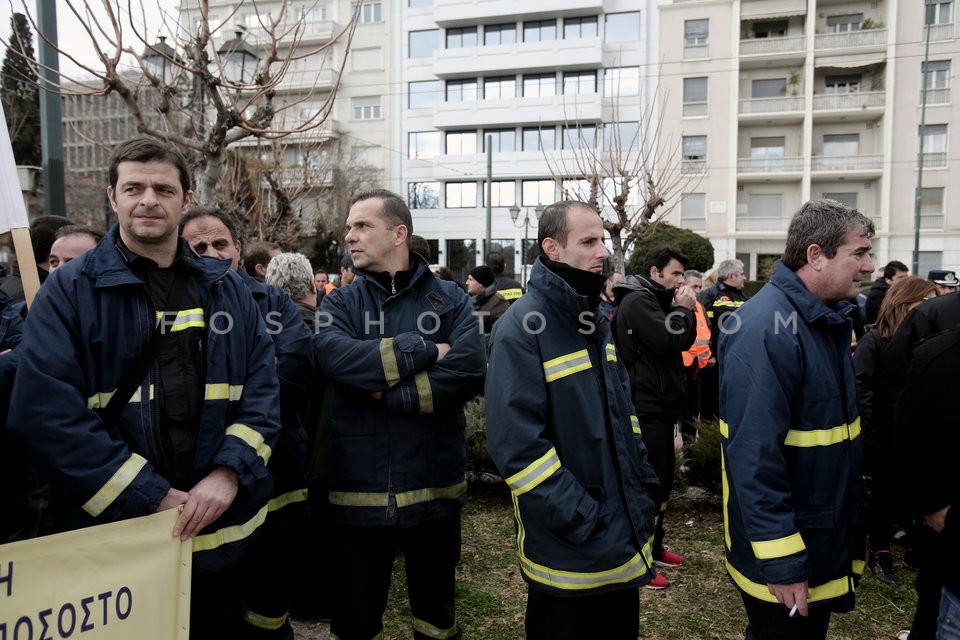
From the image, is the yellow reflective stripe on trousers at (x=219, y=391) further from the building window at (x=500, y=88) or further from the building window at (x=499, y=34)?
the building window at (x=499, y=34)

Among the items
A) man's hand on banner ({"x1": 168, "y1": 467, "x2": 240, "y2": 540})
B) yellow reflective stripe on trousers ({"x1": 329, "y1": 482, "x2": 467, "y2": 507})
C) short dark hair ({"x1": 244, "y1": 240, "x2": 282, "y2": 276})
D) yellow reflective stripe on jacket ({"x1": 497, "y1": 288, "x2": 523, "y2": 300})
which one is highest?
short dark hair ({"x1": 244, "y1": 240, "x2": 282, "y2": 276})

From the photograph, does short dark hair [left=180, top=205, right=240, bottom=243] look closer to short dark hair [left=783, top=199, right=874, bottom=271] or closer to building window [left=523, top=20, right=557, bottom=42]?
short dark hair [left=783, top=199, right=874, bottom=271]

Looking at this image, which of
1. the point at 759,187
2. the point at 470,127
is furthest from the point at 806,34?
the point at 470,127

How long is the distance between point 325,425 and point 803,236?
96.1 inches

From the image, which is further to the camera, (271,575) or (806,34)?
(806,34)

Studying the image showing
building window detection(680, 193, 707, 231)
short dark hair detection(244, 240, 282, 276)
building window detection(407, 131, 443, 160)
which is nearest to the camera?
short dark hair detection(244, 240, 282, 276)

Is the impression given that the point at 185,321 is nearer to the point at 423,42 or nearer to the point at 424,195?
the point at 424,195

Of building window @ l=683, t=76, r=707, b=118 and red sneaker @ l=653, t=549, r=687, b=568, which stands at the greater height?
building window @ l=683, t=76, r=707, b=118

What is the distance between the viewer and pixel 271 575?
3.38 metres

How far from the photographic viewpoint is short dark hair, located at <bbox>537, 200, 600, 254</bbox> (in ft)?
9.16

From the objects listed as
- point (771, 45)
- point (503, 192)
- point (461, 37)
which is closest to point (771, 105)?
point (771, 45)

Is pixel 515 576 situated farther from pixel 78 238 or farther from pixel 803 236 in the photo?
pixel 78 238

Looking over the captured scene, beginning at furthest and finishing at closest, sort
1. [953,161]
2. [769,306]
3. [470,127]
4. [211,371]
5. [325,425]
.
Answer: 1. [470,127]
2. [953,161]
3. [325,425]
4. [769,306]
5. [211,371]

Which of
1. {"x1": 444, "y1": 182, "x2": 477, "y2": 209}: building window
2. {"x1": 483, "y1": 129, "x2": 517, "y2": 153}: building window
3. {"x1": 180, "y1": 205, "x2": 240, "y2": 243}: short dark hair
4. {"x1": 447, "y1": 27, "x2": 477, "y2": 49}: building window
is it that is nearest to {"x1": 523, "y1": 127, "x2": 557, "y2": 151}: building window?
{"x1": 483, "y1": 129, "x2": 517, "y2": 153}: building window
